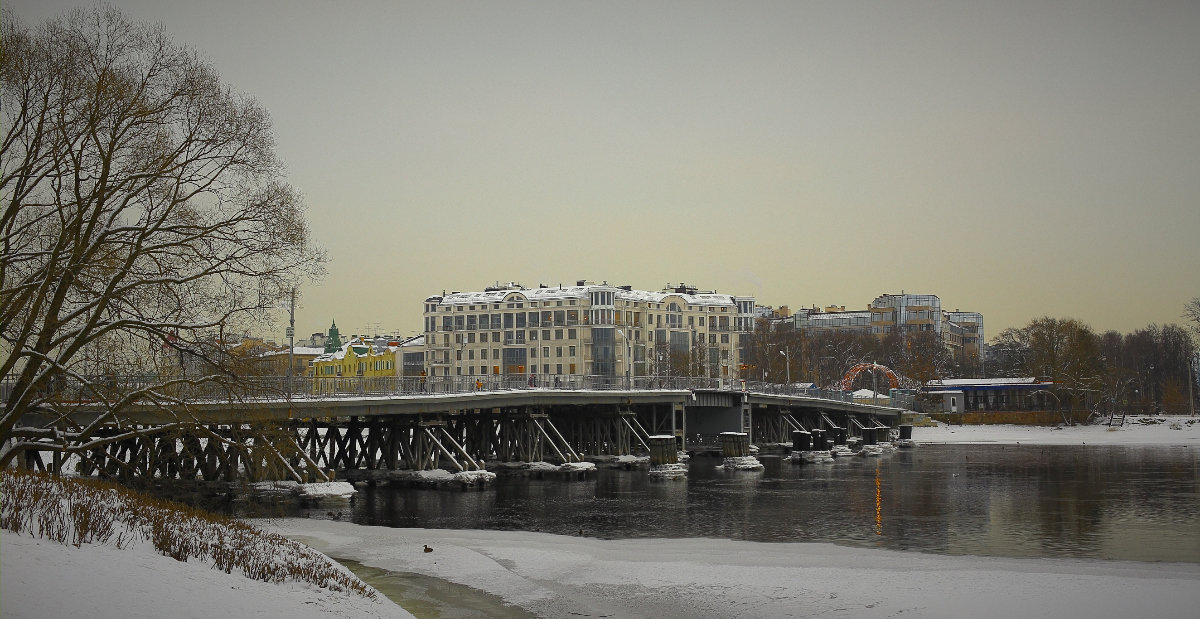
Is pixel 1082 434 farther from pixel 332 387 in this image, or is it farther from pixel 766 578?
pixel 766 578

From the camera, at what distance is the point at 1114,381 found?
465ft

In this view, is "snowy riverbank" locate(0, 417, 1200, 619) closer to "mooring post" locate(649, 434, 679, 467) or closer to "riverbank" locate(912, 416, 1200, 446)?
"mooring post" locate(649, 434, 679, 467)

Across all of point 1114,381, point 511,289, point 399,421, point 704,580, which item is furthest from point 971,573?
point 511,289

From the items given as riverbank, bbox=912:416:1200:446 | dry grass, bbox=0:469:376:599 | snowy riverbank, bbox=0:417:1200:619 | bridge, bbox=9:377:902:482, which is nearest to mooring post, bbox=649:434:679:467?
bridge, bbox=9:377:902:482

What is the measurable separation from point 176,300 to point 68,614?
13557 mm

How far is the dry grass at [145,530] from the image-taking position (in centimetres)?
1625

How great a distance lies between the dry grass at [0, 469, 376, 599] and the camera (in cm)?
1625

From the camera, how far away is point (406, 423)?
60.9 meters

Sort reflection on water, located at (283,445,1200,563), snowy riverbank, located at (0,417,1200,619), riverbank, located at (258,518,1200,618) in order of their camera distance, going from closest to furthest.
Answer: snowy riverbank, located at (0,417,1200,619) → riverbank, located at (258,518,1200,618) → reflection on water, located at (283,445,1200,563)

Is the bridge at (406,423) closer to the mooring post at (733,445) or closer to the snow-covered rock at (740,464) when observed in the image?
the mooring post at (733,445)

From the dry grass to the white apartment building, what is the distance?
133 m

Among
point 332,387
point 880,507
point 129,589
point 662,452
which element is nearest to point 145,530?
point 129,589

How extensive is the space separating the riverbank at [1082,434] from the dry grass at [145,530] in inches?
4125

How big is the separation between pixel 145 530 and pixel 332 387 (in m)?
35.4
